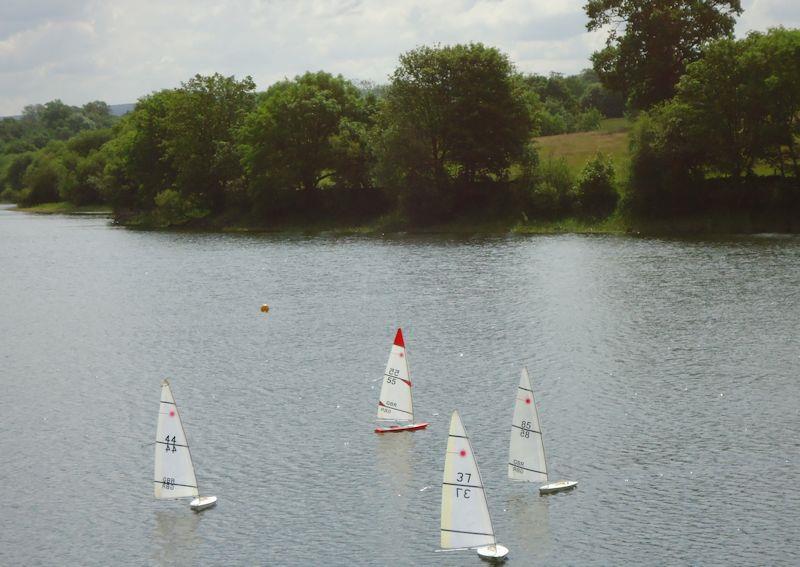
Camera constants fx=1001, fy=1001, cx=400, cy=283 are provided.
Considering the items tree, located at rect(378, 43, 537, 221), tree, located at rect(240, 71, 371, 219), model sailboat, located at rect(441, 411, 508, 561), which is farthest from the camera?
tree, located at rect(240, 71, 371, 219)

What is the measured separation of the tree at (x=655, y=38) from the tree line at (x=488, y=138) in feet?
0.64

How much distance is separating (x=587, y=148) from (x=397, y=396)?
343 feet

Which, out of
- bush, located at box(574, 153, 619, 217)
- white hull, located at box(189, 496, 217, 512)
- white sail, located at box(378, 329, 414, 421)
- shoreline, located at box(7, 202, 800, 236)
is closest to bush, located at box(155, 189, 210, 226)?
shoreline, located at box(7, 202, 800, 236)

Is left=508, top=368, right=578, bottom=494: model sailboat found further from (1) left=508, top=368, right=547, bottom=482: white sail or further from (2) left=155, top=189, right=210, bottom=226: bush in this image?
(2) left=155, top=189, right=210, bottom=226: bush

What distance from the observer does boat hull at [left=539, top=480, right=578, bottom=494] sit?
35.9 meters

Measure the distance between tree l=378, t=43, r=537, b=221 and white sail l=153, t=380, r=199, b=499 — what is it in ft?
306

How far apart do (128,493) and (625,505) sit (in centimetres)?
1827

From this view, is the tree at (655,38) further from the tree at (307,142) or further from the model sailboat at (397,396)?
the model sailboat at (397,396)

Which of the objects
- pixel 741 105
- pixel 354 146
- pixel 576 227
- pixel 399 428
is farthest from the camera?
pixel 354 146

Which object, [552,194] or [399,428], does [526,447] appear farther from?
[552,194]

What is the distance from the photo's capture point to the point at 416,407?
47.2 meters

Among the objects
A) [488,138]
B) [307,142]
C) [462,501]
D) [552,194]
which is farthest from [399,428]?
[307,142]

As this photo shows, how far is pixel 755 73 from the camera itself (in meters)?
109

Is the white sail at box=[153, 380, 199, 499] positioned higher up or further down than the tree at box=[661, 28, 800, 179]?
further down
